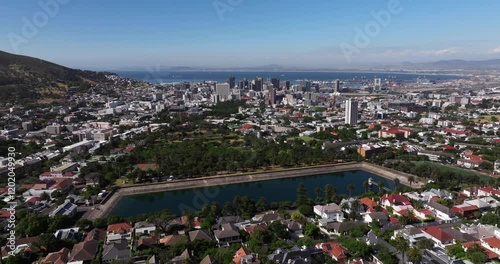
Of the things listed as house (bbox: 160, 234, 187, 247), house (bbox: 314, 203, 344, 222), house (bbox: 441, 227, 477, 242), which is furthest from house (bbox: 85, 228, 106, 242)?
house (bbox: 441, 227, 477, 242)

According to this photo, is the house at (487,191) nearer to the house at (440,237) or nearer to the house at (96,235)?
the house at (440,237)

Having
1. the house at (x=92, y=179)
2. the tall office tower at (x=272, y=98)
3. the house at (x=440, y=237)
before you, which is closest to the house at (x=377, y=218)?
the house at (x=440, y=237)

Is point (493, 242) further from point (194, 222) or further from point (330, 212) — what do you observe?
point (194, 222)

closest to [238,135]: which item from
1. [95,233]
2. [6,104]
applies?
[95,233]

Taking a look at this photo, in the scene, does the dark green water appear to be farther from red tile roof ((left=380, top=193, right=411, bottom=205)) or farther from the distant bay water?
the distant bay water

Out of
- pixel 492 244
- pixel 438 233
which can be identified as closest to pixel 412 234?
pixel 438 233

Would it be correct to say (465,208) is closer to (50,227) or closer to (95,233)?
(95,233)
